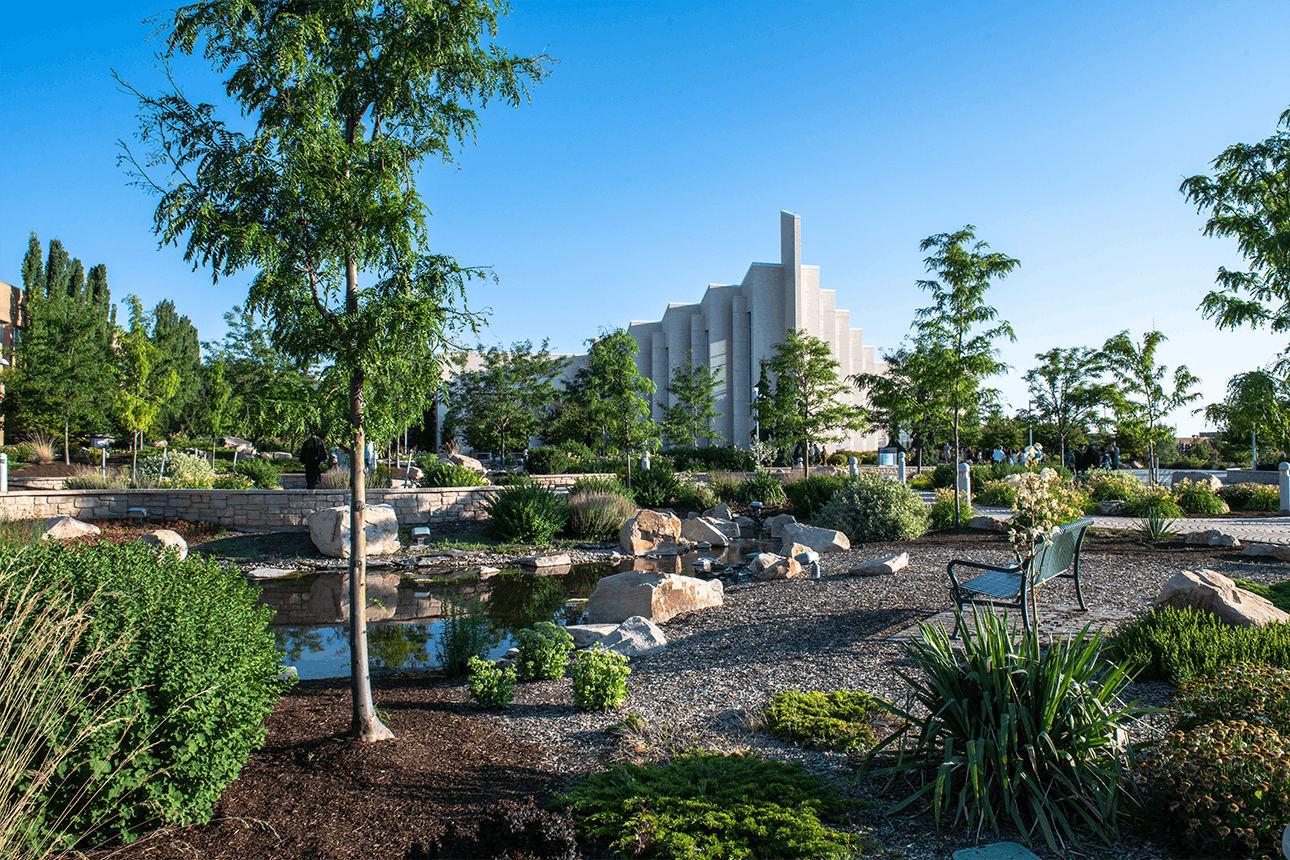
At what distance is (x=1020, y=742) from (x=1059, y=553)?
3615 mm

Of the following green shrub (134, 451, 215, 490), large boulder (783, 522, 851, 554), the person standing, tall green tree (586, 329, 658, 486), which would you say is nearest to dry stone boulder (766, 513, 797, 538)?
large boulder (783, 522, 851, 554)

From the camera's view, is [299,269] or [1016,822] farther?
[299,269]

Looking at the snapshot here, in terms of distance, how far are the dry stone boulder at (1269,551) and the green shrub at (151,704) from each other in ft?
36.1

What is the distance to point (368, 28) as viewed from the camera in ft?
12.9

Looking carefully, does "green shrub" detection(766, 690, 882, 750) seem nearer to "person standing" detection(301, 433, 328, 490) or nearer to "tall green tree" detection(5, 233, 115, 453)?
"person standing" detection(301, 433, 328, 490)

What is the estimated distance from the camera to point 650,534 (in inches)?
523

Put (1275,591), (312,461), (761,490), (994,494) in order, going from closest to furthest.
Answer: (1275,591)
(312,461)
(994,494)
(761,490)

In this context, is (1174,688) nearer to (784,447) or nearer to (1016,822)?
(1016,822)

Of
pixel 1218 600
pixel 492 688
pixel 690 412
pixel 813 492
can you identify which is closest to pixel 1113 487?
pixel 813 492

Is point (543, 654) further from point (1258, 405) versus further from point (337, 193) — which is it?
point (1258, 405)

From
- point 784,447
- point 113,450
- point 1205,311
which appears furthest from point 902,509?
point 113,450

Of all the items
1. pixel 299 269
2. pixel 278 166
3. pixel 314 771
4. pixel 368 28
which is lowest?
pixel 314 771

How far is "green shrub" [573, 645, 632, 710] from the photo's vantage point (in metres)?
4.49

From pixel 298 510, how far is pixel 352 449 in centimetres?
1093
